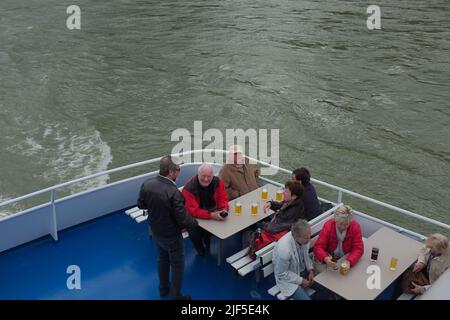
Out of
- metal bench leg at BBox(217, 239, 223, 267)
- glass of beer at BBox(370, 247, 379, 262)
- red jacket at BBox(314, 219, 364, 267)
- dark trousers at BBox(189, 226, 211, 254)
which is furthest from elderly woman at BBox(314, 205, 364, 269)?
dark trousers at BBox(189, 226, 211, 254)

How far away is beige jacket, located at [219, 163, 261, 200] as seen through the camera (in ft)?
21.9

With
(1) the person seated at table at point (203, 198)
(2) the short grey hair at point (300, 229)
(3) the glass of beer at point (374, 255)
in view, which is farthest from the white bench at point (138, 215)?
(3) the glass of beer at point (374, 255)

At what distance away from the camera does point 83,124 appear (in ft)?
54.5

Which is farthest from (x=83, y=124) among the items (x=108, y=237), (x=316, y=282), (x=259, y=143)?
(x=316, y=282)

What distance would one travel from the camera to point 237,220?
5.93 meters

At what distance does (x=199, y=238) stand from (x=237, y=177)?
A: 109 cm

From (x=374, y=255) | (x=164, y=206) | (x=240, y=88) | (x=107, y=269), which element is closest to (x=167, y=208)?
(x=164, y=206)

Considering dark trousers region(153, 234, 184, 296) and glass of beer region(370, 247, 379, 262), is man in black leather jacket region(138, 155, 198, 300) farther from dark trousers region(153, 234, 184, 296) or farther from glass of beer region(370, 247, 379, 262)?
glass of beer region(370, 247, 379, 262)

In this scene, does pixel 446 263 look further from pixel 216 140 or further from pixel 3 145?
pixel 3 145

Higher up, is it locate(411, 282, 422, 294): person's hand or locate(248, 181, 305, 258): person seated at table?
locate(248, 181, 305, 258): person seated at table

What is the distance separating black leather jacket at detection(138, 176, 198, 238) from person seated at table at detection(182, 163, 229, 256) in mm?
964

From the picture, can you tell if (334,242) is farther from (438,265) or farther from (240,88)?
(240,88)

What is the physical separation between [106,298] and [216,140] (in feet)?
34.6

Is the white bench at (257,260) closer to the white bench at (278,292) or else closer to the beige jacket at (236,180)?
the white bench at (278,292)
